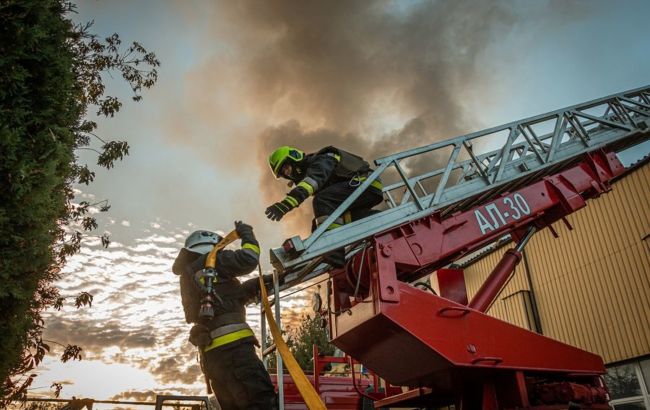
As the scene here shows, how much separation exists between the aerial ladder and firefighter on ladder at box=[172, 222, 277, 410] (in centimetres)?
47

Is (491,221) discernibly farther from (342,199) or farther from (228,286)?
(228,286)

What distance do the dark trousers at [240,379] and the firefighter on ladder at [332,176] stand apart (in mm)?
1291

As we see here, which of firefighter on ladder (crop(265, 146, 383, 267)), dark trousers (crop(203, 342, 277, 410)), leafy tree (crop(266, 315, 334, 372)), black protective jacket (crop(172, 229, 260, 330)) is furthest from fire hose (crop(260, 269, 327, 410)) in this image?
leafy tree (crop(266, 315, 334, 372))

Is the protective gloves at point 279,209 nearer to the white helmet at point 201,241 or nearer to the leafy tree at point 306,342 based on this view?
the white helmet at point 201,241

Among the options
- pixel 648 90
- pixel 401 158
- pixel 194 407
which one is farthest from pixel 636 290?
pixel 194 407

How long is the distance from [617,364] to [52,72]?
12.0m

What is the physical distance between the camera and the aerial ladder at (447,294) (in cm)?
414

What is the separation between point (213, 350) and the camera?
4.50 meters

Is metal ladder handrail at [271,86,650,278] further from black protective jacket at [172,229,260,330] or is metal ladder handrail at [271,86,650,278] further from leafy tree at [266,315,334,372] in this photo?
leafy tree at [266,315,334,372]

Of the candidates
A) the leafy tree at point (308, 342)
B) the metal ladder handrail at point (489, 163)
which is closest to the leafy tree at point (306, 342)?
the leafy tree at point (308, 342)

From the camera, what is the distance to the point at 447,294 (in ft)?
19.2

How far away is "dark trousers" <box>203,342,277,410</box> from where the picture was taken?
419 cm

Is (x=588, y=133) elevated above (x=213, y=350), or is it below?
above

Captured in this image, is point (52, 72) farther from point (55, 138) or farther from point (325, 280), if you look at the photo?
point (325, 280)
